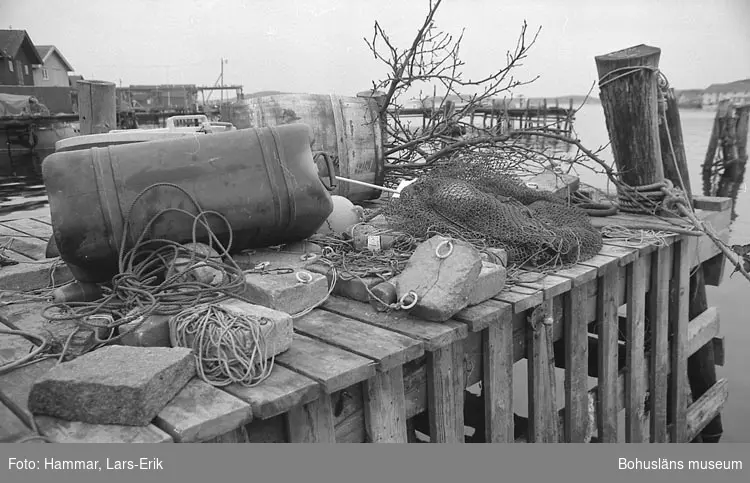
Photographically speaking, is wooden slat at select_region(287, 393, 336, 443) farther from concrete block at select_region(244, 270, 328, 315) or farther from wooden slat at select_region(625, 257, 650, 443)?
wooden slat at select_region(625, 257, 650, 443)

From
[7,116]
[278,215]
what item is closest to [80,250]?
[278,215]

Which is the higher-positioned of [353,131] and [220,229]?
[353,131]

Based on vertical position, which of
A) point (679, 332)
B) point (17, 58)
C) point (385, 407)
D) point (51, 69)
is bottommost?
point (679, 332)

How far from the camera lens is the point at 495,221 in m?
4.27

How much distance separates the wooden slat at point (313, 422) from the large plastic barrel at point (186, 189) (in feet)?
4.36

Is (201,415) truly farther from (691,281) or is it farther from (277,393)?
(691,281)

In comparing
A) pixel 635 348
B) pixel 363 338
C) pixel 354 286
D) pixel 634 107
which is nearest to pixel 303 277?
pixel 354 286

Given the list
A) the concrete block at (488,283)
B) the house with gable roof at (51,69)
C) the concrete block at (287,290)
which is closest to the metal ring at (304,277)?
the concrete block at (287,290)

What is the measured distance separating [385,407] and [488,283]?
849mm

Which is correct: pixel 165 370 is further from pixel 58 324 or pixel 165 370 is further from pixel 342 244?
pixel 342 244

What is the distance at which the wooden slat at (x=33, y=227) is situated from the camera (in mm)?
5633

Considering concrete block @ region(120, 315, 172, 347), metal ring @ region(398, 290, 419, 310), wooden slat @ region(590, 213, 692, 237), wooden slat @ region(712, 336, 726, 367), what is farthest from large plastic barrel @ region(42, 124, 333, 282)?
wooden slat @ region(712, 336, 726, 367)

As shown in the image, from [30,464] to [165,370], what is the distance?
492 mm

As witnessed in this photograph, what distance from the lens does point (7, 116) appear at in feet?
106
